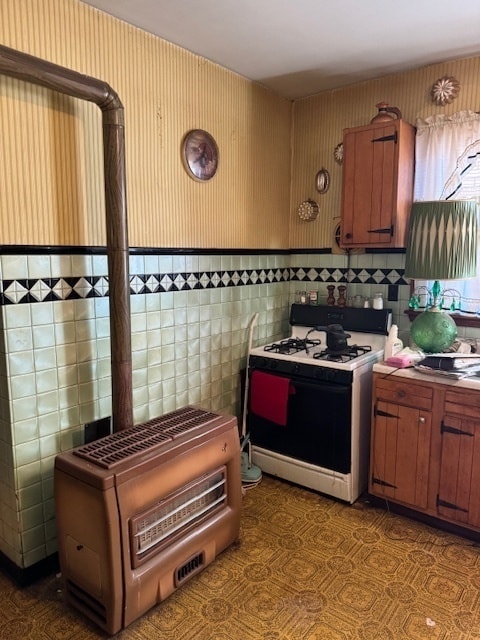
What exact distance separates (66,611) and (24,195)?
1758mm

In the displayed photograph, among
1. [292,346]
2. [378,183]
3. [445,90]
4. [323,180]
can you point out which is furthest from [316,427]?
[445,90]

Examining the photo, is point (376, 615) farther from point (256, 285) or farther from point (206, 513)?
point (256, 285)

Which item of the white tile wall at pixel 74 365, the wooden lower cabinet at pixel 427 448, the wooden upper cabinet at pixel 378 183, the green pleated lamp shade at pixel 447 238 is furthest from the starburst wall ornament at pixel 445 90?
the wooden lower cabinet at pixel 427 448

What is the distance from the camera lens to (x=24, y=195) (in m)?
1.95

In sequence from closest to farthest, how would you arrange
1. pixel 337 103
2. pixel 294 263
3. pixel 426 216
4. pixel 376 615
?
pixel 376 615 → pixel 426 216 → pixel 337 103 → pixel 294 263

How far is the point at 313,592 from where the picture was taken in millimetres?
2031

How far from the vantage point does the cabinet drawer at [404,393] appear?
2416 millimetres

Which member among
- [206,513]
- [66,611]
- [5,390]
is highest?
[5,390]

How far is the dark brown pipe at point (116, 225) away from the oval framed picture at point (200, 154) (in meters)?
0.58

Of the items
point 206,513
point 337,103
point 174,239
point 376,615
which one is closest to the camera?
point 376,615

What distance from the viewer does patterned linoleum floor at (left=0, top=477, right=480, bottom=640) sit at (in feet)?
6.01

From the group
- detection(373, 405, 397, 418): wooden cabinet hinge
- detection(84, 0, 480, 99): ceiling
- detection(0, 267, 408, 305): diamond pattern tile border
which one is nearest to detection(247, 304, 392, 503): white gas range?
detection(373, 405, 397, 418): wooden cabinet hinge

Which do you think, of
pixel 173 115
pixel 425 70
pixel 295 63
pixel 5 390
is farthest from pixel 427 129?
pixel 5 390

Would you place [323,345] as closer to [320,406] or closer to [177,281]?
[320,406]
